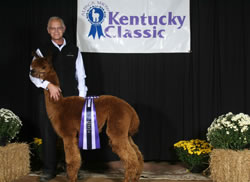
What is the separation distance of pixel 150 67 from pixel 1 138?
231 cm

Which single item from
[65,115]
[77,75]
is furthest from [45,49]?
[65,115]

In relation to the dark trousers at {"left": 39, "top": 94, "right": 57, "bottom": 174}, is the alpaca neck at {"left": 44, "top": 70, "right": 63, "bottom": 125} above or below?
above

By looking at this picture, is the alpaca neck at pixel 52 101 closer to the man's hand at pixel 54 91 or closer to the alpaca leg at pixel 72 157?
the man's hand at pixel 54 91

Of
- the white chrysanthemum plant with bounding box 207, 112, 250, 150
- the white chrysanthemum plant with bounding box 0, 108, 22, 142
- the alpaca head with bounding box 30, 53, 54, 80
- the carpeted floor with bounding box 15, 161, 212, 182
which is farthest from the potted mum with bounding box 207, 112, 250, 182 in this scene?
the white chrysanthemum plant with bounding box 0, 108, 22, 142

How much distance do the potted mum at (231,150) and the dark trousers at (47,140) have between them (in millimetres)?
1866

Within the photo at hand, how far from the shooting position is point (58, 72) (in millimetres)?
3531

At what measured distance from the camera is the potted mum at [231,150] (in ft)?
10.8

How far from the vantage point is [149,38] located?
179 inches

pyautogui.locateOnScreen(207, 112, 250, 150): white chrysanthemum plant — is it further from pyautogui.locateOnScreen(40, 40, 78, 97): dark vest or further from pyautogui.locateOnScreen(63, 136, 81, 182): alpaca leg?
pyautogui.locateOnScreen(40, 40, 78, 97): dark vest

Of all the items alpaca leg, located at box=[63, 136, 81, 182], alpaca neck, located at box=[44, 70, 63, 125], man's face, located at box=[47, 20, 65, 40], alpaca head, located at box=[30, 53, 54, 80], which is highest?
man's face, located at box=[47, 20, 65, 40]

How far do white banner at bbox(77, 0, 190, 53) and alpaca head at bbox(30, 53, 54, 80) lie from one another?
1.40 metres

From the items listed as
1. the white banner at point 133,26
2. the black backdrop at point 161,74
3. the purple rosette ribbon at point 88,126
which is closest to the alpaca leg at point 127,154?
the purple rosette ribbon at point 88,126

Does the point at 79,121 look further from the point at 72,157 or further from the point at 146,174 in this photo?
the point at 146,174

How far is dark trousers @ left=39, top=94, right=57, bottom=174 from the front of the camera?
11.7 feet
